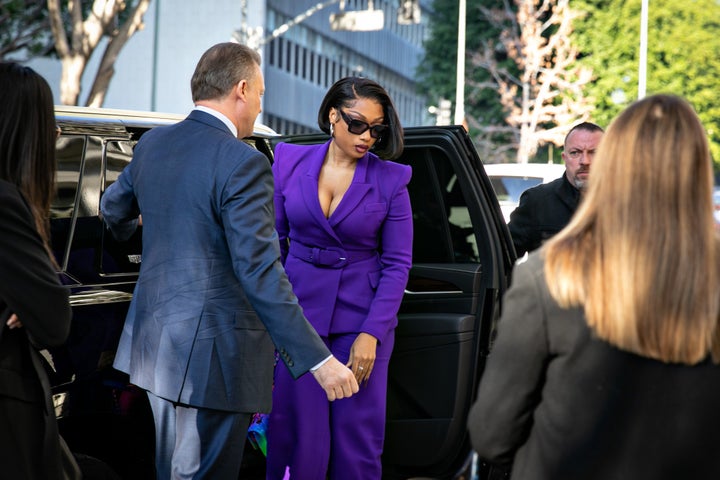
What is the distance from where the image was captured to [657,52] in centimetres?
4109

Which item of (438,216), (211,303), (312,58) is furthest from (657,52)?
(211,303)

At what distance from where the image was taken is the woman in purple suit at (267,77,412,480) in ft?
13.9

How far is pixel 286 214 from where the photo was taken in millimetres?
4305

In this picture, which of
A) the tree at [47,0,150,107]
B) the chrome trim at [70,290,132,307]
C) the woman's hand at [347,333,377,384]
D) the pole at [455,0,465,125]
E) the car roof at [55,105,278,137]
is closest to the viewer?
the chrome trim at [70,290,132,307]

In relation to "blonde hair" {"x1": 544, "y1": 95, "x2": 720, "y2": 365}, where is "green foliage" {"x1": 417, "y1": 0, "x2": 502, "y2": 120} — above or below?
above

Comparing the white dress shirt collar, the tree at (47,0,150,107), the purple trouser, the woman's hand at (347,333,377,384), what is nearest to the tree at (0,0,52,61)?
the tree at (47,0,150,107)

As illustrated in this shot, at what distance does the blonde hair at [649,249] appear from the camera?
7.16ft

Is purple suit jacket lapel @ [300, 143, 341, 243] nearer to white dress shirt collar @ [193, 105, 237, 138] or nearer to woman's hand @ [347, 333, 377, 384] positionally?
woman's hand @ [347, 333, 377, 384]

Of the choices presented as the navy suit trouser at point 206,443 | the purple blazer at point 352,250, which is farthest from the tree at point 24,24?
the navy suit trouser at point 206,443

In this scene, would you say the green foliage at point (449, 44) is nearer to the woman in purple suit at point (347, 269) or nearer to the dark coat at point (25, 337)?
the woman in purple suit at point (347, 269)

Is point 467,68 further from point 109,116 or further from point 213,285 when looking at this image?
point 213,285

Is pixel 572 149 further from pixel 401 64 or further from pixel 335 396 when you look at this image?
pixel 401 64

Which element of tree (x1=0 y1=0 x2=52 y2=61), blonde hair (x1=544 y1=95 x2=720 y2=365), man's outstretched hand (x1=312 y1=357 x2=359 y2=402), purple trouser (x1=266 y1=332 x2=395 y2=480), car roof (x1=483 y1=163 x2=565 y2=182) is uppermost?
tree (x1=0 y1=0 x2=52 y2=61)

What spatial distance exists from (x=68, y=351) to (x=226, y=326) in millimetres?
550
